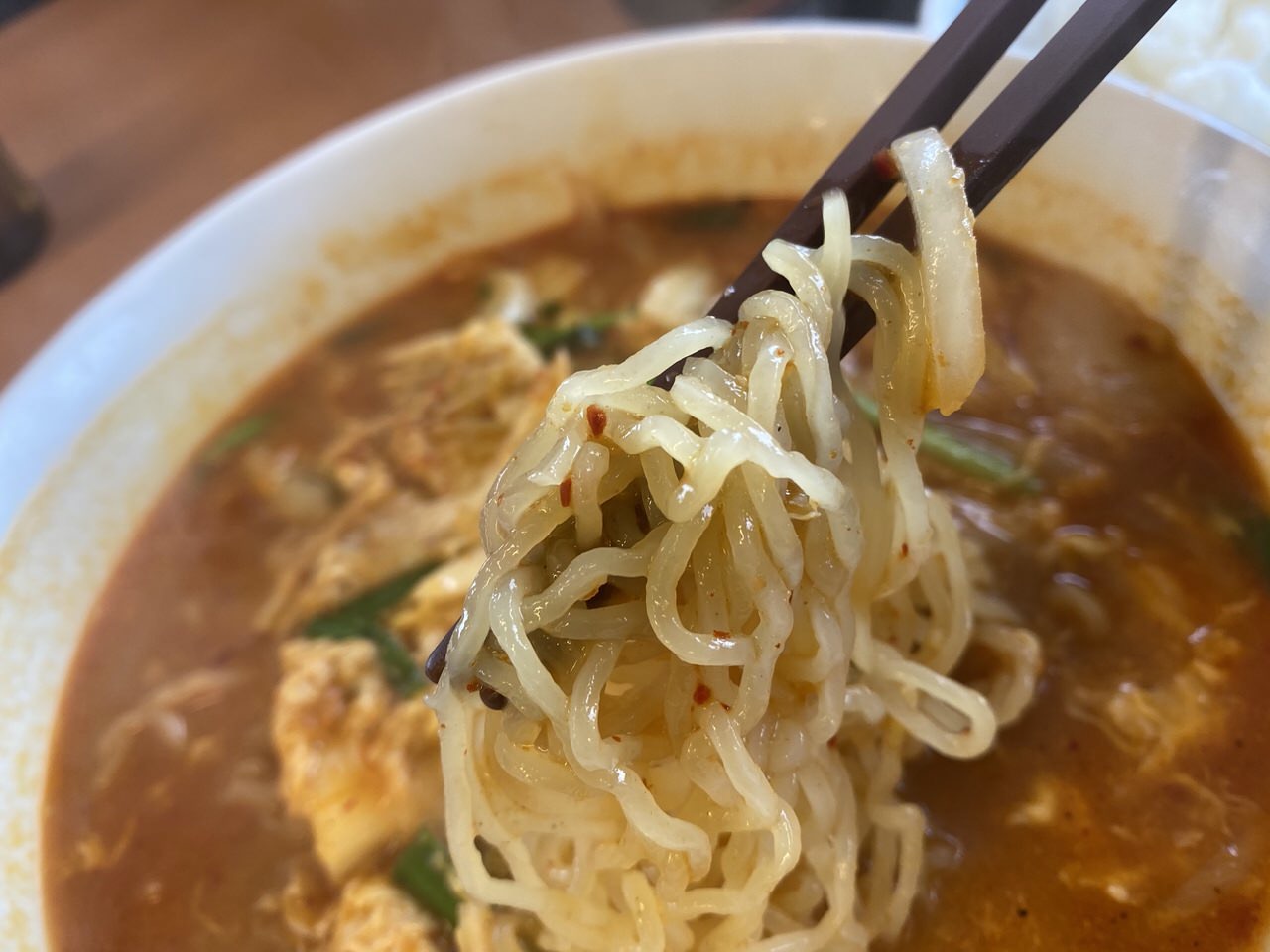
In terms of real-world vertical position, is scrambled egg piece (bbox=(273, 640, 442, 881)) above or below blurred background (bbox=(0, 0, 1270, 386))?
below

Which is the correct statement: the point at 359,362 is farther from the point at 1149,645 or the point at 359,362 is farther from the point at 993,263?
the point at 1149,645

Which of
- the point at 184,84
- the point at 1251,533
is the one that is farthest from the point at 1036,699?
the point at 184,84

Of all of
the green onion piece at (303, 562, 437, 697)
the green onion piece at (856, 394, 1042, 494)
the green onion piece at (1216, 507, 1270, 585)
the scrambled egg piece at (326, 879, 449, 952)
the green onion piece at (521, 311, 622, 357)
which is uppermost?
the green onion piece at (521, 311, 622, 357)

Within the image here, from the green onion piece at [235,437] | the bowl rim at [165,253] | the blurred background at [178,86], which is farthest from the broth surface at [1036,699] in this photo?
the blurred background at [178,86]

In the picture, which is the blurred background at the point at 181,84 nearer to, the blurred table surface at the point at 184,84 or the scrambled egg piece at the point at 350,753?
the blurred table surface at the point at 184,84

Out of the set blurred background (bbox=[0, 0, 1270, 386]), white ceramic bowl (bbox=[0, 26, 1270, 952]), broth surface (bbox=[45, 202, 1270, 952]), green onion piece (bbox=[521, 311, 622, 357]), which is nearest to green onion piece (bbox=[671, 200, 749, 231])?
white ceramic bowl (bbox=[0, 26, 1270, 952])

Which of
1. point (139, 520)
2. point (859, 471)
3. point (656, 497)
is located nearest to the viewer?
point (656, 497)

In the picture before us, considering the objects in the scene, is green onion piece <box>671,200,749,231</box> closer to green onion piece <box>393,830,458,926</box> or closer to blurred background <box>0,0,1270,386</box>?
blurred background <box>0,0,1270,386</box>

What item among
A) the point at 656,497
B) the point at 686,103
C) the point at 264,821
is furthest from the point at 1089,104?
the point at 264,821
